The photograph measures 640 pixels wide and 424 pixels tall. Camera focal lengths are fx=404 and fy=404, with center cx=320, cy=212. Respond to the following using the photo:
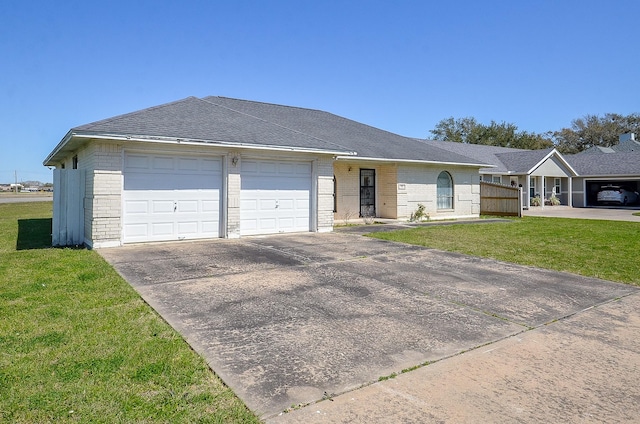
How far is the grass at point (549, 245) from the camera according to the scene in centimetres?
838

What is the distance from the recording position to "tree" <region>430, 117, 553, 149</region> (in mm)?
55844

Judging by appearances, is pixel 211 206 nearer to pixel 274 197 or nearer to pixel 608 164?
pixel 274 197

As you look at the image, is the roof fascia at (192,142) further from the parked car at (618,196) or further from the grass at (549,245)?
the parked car at (618,196)

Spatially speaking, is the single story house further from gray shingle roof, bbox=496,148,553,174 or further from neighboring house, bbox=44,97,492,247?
neighboring house, bbox=44,97,492,247

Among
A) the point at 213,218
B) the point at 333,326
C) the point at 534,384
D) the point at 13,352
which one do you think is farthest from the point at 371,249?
the point at 13,352

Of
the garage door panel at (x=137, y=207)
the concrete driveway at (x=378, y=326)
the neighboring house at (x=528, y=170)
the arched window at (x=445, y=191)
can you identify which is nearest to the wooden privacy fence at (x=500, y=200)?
the neighboring house at (x=528, y=170)

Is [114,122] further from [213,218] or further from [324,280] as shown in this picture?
[324,280]

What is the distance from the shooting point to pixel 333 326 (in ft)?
15.3

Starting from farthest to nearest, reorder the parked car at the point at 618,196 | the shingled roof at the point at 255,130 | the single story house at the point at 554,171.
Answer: the parked car at the point at 618,196, the single story house at the point at 554,171, the shingled roof at the point at 255,130

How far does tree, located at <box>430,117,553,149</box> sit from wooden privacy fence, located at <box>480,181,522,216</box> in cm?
3466

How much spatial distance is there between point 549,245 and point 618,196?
2875 centimetres

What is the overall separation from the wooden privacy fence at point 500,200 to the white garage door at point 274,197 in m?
14.2

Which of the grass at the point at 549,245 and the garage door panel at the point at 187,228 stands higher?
the garage door panel at the point at 187,228

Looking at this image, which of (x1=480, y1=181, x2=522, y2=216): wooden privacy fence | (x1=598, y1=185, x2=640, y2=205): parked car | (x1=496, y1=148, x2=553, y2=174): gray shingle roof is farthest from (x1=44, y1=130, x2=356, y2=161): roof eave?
(x1=598, y1=185, x2=640, y2=205): parked car
